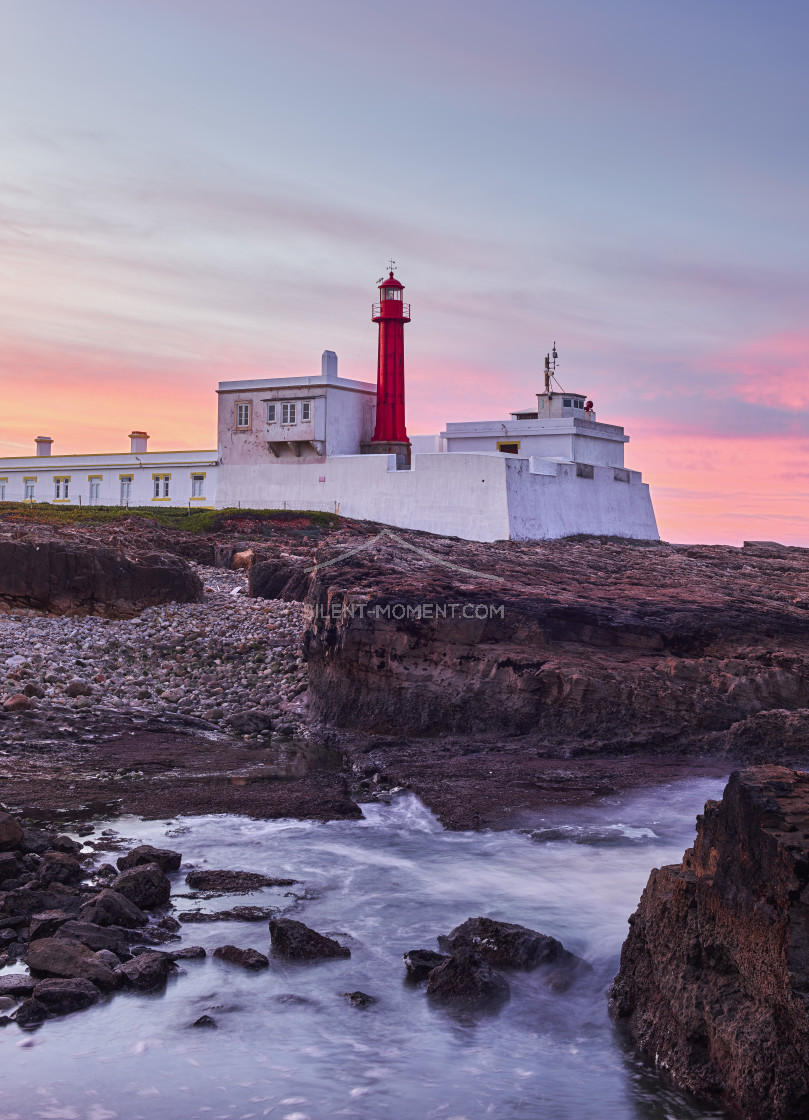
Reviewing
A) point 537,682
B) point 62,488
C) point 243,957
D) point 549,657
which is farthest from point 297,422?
point 243,957

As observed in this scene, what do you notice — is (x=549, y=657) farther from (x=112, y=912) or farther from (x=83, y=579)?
(x=83, y=579)

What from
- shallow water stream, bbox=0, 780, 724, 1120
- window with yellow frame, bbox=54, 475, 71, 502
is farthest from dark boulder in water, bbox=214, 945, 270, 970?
window with yellow frame, bbox=54, 475, 71, 502

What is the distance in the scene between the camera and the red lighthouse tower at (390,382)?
39562 millimetres

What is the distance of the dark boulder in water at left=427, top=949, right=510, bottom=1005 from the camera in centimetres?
688

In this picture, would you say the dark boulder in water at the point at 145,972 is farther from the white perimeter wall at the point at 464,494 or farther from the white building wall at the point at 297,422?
the white building wall at the point at 297,422

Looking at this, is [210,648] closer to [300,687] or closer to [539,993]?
[300,687]

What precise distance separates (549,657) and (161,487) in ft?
112

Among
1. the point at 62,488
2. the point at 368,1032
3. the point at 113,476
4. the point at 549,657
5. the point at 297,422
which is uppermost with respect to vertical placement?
the point at 297,422

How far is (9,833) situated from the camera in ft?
29.4

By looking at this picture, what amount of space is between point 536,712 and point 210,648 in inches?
312

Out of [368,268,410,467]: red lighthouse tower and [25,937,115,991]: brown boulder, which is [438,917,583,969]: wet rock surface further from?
[368,268,410,467]: red lighthouse tower

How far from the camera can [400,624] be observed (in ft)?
52.1

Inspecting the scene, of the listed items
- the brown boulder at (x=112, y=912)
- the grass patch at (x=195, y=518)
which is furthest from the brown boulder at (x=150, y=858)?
the grass patch at (x=195, y=518)

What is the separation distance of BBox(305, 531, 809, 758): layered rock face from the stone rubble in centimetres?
116
